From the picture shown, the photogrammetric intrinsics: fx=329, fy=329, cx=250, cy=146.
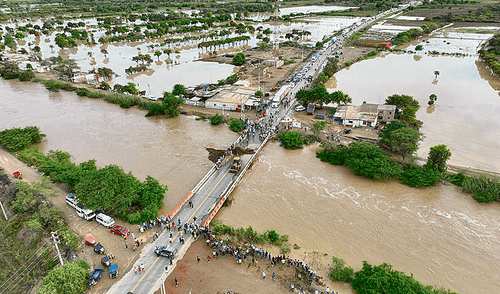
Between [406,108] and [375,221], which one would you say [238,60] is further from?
[375,221]

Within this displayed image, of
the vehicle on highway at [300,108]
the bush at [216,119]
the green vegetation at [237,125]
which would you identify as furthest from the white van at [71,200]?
the vehicle on highway at [300,108]

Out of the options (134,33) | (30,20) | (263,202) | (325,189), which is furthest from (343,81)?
(30,20)

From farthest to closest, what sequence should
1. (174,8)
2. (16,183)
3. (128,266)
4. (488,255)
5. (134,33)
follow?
(174,8) < (134,33) < (16,183) < (488,255) < (128,266)

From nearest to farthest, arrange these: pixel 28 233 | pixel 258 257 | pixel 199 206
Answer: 1. pixel 258 257
2. pixel 28 233
3. pixel 199 206

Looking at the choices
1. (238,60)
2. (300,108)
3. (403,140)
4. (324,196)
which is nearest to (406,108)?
(403,140)

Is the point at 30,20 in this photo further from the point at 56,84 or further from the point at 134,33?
the point at 56,84

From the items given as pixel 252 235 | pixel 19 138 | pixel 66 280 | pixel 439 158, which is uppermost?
pixel 439 158
